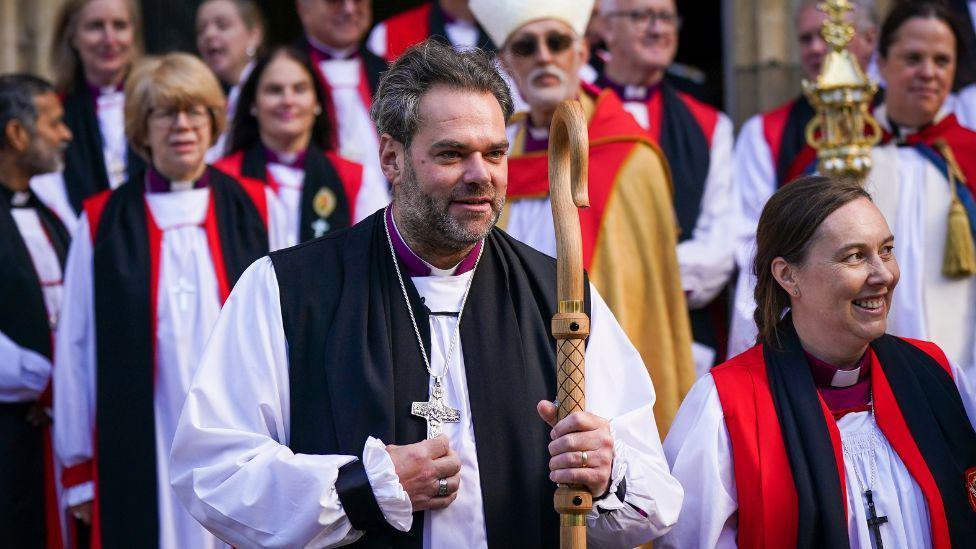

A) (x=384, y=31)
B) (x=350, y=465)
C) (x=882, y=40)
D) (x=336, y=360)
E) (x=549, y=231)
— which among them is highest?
(x=384, y=31)

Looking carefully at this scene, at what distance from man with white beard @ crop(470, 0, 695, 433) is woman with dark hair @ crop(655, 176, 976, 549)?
1586 mm

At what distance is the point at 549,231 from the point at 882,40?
2017 mm

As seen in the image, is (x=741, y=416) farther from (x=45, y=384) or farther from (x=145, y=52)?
(x=145, y=52)

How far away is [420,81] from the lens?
4.13 metres

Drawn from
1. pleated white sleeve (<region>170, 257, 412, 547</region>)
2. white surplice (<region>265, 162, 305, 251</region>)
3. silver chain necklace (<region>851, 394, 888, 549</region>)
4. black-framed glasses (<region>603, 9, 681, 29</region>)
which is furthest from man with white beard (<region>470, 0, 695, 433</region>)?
pleated white sleeve (<region>170, 257, 412, 547</region>)

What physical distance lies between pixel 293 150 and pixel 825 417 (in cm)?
377

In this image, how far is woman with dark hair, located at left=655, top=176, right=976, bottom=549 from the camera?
13.8 ft


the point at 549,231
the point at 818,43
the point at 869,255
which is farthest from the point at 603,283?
the point at 818,43

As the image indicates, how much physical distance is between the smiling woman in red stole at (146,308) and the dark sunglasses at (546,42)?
1477 millimetres

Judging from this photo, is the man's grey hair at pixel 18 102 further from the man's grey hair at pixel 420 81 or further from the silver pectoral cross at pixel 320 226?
the man's grey hair at pixel 420 81

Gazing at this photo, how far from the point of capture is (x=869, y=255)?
4422 mm

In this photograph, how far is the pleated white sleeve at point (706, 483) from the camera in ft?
13.8

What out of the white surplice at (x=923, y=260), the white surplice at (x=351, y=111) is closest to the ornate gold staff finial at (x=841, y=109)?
the white surplice at (x=923, y=260)

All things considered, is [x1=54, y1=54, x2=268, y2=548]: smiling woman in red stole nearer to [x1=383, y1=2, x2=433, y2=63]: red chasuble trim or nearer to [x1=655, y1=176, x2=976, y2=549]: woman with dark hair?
[x1=383, y1=2, x2=433, y2=63]: red chasuble trim
